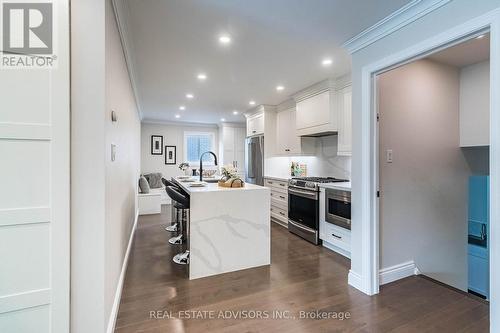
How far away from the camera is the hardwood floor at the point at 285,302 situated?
5.82 feet

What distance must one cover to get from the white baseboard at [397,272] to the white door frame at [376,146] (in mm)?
222

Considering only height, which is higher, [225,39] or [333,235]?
[225,39]

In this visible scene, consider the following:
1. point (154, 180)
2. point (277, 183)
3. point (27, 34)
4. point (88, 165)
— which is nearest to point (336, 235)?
point (277, 183)

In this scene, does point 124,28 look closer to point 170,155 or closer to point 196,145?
point 170,155

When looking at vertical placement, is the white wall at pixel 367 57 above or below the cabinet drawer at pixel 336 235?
above

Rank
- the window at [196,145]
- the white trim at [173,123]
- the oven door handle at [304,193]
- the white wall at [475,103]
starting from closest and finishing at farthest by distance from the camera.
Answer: the white wall at [475,103]
the oven door handle at [304,193]
the white trim at [173,123]
the window at [196,145]

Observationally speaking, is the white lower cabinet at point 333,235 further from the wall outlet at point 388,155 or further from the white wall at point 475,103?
the white wall at point 475,103

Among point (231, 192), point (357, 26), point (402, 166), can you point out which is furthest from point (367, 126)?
point (231, 192)

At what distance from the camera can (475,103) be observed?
2.84 m

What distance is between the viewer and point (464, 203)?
2.98m

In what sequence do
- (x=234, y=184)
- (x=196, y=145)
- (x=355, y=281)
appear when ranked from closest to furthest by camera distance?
(x=355, y=281), (x=234, y=184), (x=196, y=145)

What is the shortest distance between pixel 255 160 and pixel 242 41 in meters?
3.30

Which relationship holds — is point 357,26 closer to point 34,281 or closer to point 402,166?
point 402,166

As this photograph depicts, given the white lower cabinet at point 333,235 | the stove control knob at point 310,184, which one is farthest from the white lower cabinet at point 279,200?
the white lower cabinet at point 333,235
